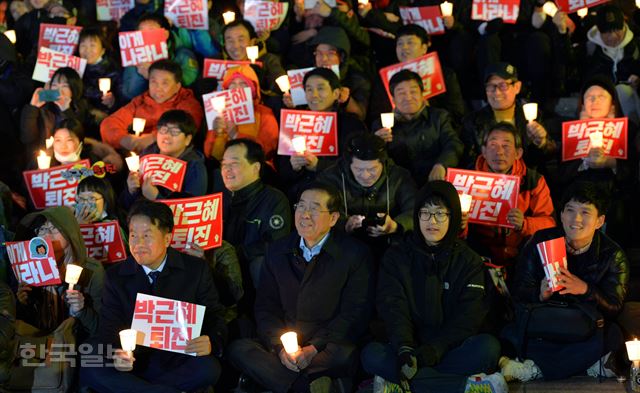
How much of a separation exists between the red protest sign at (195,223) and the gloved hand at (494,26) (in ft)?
12.5

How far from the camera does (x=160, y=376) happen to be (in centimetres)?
663

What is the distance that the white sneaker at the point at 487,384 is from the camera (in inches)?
252

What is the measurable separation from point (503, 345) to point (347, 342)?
0.97m

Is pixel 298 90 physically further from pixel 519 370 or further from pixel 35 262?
pixel 519 370

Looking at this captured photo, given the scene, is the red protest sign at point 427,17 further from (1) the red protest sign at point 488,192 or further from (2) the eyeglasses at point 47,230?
(2) the eyeglasses at point 47,230

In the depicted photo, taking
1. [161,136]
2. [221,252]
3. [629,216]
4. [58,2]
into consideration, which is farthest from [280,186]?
[58,2]

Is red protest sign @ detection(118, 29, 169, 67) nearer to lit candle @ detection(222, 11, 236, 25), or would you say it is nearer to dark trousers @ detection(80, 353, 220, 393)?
lit candle @ detection(222, 11, 236, 25)

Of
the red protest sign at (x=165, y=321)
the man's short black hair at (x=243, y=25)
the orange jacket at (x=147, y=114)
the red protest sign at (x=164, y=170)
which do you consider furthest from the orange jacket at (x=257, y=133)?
the red protest sign at (x=165, y=321)

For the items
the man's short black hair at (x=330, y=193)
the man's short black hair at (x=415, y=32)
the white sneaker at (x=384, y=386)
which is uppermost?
the man's short black hair at (x=415, y=32)

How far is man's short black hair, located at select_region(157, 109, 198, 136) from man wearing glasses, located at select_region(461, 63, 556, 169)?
217cm

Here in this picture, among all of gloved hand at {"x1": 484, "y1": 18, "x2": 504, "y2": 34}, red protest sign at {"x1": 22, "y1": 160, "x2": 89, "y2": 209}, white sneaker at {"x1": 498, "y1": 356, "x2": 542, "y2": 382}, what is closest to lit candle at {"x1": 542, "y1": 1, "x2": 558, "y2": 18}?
gloved hand at {"x1": 484, "y1": 18, "x2": 504, "y2": 34}

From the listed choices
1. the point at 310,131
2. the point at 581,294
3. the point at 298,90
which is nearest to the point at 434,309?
the point at 581,294

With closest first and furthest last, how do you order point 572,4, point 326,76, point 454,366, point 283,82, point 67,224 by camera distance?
point 454,366 → point 67,224 → point 326,76 → point 283,82 → point 572,4

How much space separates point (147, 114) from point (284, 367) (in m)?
3.53
